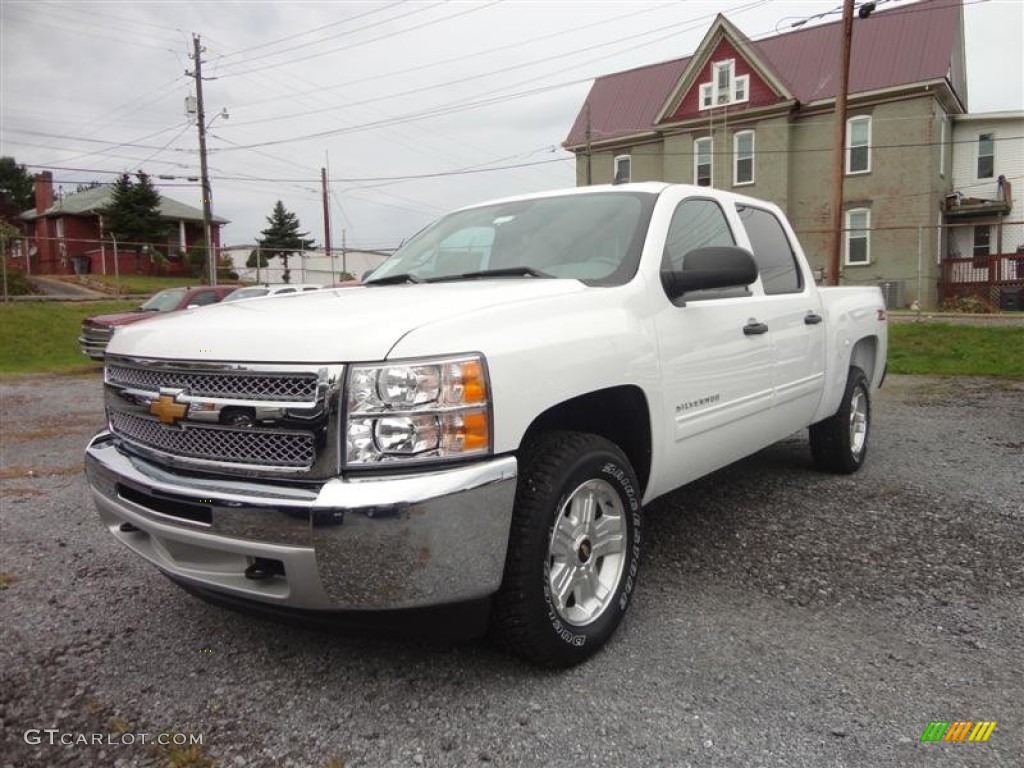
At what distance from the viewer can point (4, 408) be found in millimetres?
10148

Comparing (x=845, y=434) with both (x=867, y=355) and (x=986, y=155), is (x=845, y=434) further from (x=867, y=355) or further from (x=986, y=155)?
(x=986, y=155)

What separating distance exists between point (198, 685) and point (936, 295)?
26.4m

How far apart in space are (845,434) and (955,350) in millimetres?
9699

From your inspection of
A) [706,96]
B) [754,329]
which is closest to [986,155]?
[706,96]

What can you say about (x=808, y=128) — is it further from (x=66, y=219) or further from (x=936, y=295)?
(x=66, y=219)

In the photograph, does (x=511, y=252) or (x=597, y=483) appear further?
(x=511, y=252)

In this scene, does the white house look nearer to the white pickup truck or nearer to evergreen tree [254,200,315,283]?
the white pickup truck

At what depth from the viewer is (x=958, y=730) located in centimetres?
242

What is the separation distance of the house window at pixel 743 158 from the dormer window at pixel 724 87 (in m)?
1.29

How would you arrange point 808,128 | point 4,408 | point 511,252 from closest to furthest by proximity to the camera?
point 511,252, point 4,408, point 808,128

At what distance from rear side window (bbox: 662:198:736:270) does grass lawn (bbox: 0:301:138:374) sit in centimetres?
1429

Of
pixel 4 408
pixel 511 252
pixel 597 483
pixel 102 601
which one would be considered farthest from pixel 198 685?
pixel 4 408

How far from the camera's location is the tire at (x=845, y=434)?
541cm

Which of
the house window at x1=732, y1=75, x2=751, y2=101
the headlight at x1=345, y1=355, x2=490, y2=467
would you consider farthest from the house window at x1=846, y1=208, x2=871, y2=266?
the headlight at x1=345, y1=355, x2=490, y2=467
